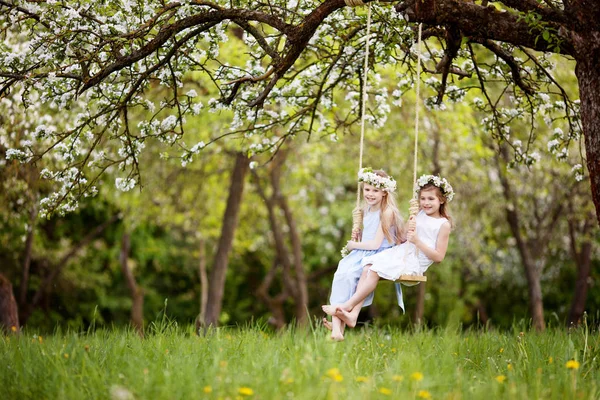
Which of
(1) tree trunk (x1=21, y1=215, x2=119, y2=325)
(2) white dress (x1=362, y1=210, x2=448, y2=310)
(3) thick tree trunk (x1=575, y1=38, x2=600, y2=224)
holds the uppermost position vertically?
(3) thick tree trunk (x1=575, y1=38, x2=600, y2=224)

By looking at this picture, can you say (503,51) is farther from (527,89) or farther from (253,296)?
(253,296)

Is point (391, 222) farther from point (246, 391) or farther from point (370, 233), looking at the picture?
point (246, 391)

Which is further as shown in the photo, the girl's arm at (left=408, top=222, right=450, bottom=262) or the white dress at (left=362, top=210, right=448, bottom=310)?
the girl's arm at (left=408, top=222, right=450, bottom=262)

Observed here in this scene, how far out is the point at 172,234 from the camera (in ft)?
74.1

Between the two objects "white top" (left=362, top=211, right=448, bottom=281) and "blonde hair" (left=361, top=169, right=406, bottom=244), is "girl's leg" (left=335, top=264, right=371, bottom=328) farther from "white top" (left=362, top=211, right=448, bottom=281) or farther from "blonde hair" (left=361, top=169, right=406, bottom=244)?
"blonde hair" (left=361, top=169, right=406, bottom=244)

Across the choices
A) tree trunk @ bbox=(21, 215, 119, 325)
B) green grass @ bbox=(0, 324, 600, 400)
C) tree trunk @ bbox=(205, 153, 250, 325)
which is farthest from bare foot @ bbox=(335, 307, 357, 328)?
tree trunk @ bbox=(21, 215, 119, 325)

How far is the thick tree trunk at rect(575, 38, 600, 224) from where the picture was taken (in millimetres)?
5539

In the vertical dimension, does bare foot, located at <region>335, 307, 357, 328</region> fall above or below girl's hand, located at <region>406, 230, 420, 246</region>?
below

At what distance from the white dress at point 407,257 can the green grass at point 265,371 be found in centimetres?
60

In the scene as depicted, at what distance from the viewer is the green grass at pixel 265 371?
4312mm

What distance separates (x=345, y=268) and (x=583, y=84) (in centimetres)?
232

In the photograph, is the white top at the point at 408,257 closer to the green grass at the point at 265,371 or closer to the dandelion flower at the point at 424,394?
the green grass at the point at 265,371

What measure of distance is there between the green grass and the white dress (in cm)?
60

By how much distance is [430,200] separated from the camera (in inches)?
273
